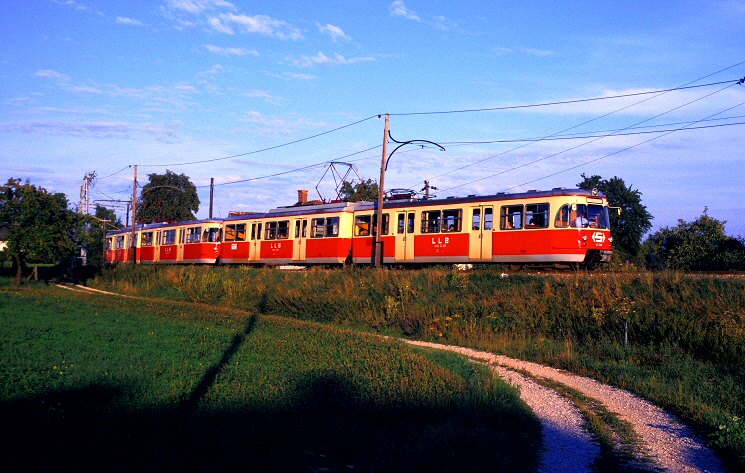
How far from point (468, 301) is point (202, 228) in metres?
24.9

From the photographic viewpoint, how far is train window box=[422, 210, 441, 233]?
2614 cm

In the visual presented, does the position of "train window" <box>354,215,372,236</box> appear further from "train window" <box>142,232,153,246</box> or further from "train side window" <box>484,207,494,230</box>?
"train window" <box>142,232,153,246</box>

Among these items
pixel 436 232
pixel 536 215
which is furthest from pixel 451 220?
pixel 536 215

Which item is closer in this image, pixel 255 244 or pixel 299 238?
pixel 299 238

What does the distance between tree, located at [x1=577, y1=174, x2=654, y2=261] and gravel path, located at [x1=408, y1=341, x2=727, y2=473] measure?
34397 mm

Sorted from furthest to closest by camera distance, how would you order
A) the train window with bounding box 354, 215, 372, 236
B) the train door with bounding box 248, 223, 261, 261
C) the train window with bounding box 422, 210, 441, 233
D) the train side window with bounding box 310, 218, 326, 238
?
the train door with bounding box 248, 223, 261, 261
the train side window with bounding box 310, 218, 326, 238
the train window with bounding box 354, 215, 372, 236
the train window with bounding box 422, 210, 441, 233

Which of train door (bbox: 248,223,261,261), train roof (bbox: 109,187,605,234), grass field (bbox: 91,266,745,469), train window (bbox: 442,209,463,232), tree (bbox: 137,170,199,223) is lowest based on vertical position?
grass field (bbox: 91,266,745,469)

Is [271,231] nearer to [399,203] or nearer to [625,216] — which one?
[399,203]

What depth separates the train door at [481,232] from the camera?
24.4m

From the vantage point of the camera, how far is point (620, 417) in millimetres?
9633

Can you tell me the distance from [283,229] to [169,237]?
15193 mm

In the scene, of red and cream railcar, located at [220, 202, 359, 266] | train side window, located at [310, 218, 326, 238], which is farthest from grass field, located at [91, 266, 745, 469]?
train side window, located at [310, 218, 326, 238]

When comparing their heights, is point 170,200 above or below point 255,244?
above

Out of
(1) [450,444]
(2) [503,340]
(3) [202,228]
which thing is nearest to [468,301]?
(2) [503,340]
